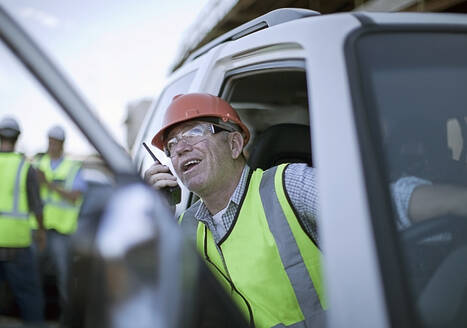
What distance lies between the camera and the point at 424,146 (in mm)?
1168

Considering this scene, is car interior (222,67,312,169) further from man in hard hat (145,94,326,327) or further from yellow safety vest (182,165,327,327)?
yellow safety vest (182,165,327,327)

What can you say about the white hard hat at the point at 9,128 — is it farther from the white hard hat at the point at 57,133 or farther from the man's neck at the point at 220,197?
the man's neck at the point at 220,197

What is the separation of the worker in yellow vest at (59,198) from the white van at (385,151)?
566 mm

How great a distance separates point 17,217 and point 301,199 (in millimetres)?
999

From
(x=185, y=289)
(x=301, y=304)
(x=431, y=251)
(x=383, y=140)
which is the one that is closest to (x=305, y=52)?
(x=383, y=140)

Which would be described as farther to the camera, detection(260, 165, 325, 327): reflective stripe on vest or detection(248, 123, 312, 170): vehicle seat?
detection(248, 123, 312, 170): vehicle seat

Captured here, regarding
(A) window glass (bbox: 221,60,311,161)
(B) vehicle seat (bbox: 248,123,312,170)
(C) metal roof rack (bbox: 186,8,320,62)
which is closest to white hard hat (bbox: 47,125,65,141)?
(A) window glass (bbox: 221,60,311,161)

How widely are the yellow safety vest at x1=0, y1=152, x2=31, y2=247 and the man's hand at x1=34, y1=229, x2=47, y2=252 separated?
0.04 metres

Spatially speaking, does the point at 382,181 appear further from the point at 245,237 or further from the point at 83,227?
the point at 245,237

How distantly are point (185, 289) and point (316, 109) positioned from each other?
532mm

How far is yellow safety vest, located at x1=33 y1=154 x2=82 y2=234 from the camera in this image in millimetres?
1001

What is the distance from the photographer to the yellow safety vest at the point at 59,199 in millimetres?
1001

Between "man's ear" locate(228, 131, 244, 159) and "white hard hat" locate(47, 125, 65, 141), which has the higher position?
"white hard hat" locate(47, 125, 65, 141)

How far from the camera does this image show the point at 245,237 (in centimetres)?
173
